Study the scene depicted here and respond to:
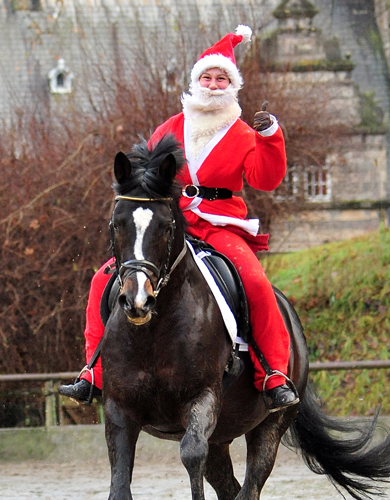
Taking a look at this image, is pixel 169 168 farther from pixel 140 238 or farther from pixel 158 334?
pixel 158 334

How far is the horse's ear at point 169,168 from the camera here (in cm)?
457

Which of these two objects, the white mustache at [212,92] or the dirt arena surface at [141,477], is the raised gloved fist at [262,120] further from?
the dirt arena surface at [141,477]

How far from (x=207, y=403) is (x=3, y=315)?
729 cm

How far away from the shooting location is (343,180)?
2480 cm

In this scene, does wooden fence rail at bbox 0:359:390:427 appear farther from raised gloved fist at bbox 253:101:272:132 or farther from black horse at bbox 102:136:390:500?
raised gloved fist at bbox 253:101:272:132

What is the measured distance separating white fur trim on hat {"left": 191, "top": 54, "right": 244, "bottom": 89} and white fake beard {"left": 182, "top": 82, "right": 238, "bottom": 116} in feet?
0.26

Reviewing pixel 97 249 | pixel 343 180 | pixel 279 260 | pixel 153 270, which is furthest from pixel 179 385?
pixel 343 180

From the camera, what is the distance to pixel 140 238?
14.1ft

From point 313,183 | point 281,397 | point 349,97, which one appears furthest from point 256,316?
point 349,97

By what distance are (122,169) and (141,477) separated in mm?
5361

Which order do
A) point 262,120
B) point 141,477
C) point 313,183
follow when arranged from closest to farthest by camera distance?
point 262,120 < point 141,477 < point 313,183

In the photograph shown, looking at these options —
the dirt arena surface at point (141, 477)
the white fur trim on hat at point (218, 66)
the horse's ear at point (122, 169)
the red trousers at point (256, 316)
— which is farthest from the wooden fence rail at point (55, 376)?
the horse's ear at point (122, 169)

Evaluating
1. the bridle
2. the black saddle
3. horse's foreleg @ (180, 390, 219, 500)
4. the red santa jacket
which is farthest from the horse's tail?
the bridle

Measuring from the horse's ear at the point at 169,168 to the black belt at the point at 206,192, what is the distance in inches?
36.0
